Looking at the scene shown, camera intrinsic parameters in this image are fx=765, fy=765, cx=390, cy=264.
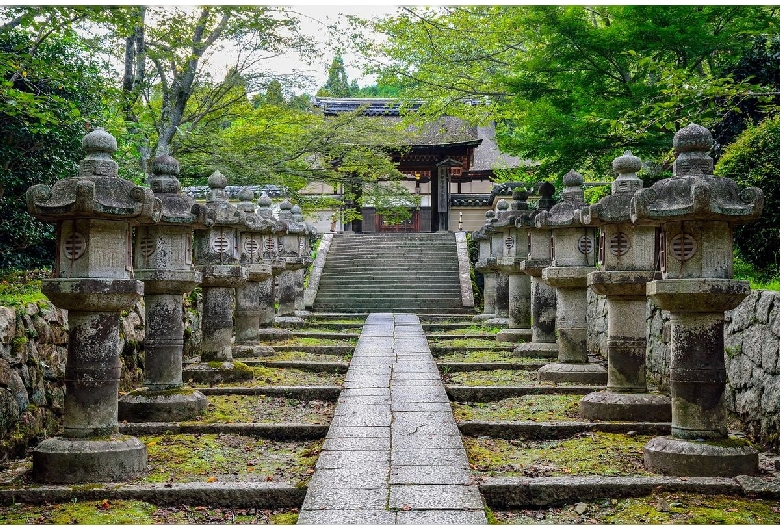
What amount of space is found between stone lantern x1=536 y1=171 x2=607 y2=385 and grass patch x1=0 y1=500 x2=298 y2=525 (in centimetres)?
521

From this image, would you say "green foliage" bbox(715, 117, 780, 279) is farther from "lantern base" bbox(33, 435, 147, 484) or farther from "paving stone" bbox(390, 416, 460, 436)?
"lantern base" bbox(33, 435, 147, 484)

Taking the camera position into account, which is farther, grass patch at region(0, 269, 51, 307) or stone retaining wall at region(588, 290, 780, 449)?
grass patch at region(0, 269, 51, 307)

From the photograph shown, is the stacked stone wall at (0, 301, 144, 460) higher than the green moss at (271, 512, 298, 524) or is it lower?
higher

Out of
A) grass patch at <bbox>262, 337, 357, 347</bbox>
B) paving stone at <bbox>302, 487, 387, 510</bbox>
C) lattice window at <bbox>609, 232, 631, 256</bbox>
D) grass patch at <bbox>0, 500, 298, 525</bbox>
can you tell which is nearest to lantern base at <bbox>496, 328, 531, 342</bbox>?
grass patch at <bbox>262, 337, 357, 347</bbox>

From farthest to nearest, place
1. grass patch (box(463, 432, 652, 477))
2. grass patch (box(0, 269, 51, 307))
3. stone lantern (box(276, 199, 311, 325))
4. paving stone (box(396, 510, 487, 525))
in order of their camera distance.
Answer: stone lantern (box(276, 199, 311, 325))
grass patch (box(0, 269, 51, 307))
grass patch (box(463, 432, 652, 477))
paving stone (box(396, 510, 487, 525))

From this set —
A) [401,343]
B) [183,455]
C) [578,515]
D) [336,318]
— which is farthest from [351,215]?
[578,515]

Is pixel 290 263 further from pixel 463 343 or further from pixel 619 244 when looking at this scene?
pixel 619 244

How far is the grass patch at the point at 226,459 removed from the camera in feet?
19.1

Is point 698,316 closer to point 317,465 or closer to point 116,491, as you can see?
point 317,465

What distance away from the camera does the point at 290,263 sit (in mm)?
16078

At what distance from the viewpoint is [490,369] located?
10.7 meters

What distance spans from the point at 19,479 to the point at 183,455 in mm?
1277

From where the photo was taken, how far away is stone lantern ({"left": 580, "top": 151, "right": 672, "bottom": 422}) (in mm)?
7445

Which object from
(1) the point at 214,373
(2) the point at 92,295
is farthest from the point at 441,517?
(1) the point at 214,373
